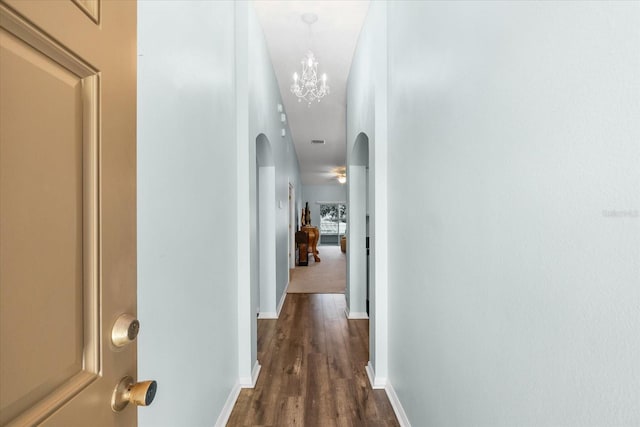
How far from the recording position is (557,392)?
73 cm

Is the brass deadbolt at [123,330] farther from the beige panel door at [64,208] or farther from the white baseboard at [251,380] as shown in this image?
the white baseboard at [251,380]

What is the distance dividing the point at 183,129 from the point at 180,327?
83 cm

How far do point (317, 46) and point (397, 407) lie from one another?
3.27m

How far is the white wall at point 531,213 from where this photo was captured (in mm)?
594

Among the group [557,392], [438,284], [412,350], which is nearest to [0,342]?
[557,392]

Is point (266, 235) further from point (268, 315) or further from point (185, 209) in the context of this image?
point (185, 209)

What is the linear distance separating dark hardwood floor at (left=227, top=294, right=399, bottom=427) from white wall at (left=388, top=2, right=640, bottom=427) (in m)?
0.70

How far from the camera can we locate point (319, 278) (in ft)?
21.7

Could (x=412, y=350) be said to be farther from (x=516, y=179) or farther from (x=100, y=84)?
(x=100, y=84)

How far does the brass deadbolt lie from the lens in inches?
23.9

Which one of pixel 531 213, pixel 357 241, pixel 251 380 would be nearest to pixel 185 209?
pixel 531 213

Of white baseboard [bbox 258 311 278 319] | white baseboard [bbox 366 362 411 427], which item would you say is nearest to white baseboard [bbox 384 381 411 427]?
white baseboard [bbox 366 362 411 427]

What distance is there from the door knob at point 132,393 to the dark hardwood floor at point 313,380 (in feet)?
5.28

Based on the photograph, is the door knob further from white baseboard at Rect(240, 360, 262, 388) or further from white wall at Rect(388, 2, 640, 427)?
white baseboard at Rect(240, 360, 262, 388)
